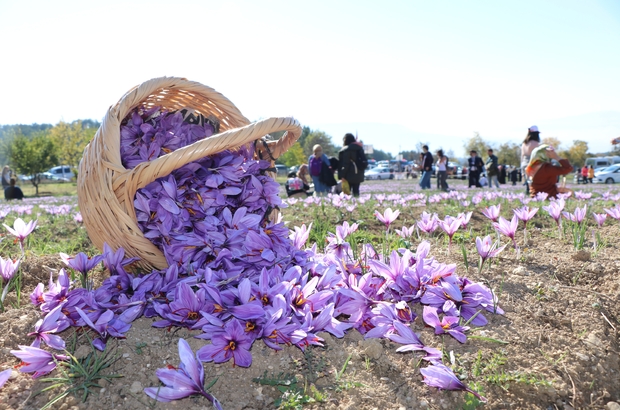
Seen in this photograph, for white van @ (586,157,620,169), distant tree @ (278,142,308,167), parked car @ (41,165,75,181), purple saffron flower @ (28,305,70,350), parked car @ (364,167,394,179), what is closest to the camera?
purple saffron flower @ (28,305,70,350)

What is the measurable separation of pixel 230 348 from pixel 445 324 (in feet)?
2.43

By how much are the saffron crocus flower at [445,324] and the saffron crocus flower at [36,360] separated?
1.18m

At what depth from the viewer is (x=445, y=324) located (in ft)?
5.04

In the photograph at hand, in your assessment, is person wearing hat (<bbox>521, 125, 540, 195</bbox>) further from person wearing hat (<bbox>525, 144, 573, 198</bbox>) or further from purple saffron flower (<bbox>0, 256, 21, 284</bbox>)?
purple saffron flower (<bbox>0, 256, 21, 284</bbox>)

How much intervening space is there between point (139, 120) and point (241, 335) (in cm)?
125

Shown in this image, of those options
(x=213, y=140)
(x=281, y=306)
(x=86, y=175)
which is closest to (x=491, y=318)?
(x=281, y=306)

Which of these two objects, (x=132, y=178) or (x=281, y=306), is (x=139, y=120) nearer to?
(x=132, y=178)

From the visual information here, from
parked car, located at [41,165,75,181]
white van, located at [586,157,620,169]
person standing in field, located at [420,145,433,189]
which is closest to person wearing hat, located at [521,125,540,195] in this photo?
person standing in field, located at [420,145,433,189]

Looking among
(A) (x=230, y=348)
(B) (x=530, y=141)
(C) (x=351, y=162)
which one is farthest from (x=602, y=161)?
(A) (x=230, y=348)

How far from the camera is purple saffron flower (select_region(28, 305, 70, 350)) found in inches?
54.5

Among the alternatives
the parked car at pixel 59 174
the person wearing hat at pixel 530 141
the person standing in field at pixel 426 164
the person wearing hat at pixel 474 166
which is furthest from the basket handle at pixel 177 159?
the parked car at pixel 59 174

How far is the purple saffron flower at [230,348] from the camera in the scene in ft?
4.33

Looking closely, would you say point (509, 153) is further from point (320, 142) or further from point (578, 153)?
point (320, 142)

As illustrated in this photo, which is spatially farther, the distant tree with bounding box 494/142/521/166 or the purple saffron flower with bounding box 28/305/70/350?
the distant tree with bounding box 494/142/521/166
